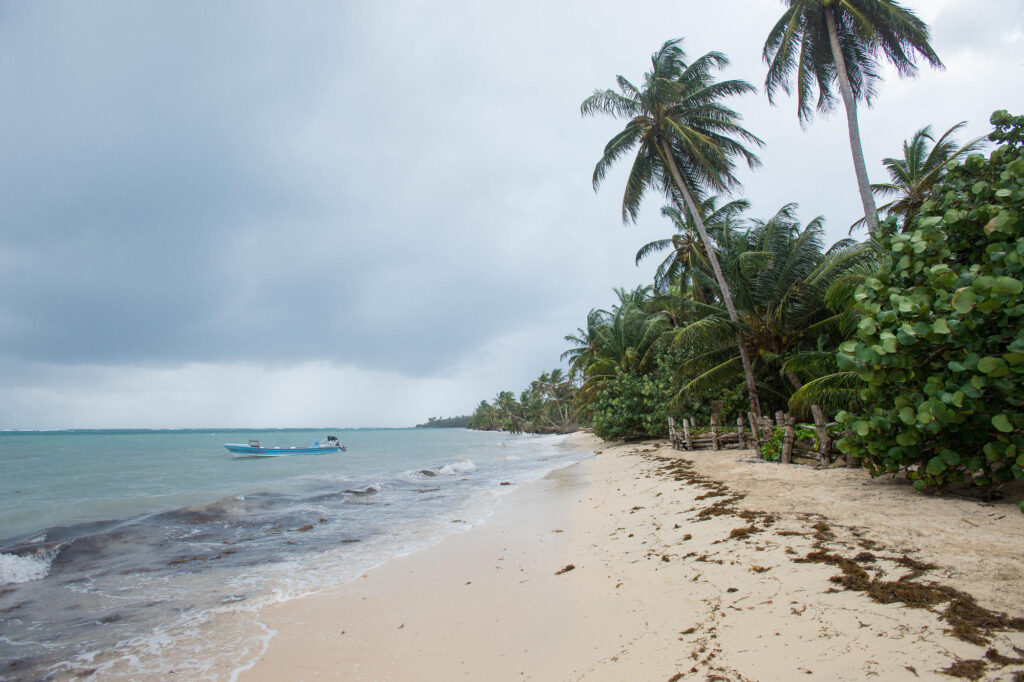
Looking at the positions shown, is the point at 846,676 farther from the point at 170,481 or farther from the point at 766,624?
the point at 170,481

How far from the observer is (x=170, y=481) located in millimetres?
22062

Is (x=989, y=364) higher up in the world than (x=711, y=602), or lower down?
higher up

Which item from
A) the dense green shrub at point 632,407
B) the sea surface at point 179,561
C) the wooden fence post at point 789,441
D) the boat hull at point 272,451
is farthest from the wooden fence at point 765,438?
the boat hull at point 272,451

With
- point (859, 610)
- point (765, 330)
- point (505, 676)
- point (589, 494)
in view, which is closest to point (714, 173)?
point (765, 330)

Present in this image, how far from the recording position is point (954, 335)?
16.3ft

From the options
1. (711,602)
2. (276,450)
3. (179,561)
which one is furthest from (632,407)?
(276,450)

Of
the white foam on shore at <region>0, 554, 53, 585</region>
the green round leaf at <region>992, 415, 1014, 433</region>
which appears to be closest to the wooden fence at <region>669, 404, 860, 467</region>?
the green round leaf at <region>992, 415, 1014, 433</region>

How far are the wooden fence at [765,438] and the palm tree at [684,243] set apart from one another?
312 inches

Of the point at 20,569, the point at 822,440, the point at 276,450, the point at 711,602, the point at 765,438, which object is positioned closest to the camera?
the point at 711,602

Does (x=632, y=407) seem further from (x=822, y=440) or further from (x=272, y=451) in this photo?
(x=272, y=451)

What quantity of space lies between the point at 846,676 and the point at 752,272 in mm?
15593

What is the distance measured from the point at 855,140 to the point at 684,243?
10566 millimetres

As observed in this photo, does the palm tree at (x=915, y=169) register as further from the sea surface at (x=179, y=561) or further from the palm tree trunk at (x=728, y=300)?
the sea surface at (x=179, y=561)

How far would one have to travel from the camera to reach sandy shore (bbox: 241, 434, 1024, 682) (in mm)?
2756
